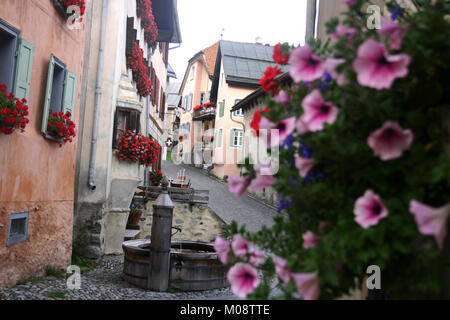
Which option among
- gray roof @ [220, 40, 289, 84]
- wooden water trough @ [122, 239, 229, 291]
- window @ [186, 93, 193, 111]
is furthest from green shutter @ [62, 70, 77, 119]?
window @ [186, 93, 193, 111]

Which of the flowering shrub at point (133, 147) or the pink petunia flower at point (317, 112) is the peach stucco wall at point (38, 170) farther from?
the pink petunia flower at point (317, 112)

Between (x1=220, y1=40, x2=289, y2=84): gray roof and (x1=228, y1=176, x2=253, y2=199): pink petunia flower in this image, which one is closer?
(x1=228, y1=176, x2=253, y2=199): pink petunia flower

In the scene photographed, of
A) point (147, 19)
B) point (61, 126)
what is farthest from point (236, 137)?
point (61, 126)

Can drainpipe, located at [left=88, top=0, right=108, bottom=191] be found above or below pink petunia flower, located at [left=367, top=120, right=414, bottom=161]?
above

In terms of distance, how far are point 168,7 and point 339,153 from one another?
52.5ft

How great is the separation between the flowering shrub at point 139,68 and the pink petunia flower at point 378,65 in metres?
11.4

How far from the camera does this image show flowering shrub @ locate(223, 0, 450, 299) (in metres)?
1.02

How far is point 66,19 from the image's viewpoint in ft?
24.8

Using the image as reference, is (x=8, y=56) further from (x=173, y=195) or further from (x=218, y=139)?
(x=218, y=139)

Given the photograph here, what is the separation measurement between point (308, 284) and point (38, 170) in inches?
252

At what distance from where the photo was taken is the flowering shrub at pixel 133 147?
35.6ft

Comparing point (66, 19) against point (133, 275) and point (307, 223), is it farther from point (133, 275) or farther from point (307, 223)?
point (307, 223)

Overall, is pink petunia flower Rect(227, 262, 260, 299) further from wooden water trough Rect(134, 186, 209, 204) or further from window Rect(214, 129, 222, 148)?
window Rect(214, 129, 222, 148)
